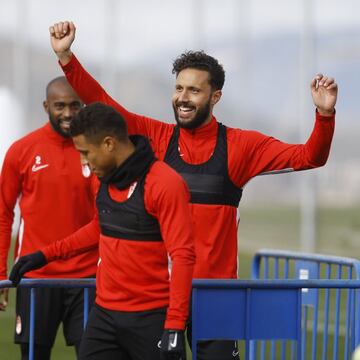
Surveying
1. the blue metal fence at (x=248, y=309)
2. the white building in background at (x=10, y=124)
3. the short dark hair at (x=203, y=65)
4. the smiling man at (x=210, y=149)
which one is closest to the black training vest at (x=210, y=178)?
the smiling man at (x=210, y=149)

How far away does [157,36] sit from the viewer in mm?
23219

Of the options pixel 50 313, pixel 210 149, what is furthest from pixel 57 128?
pixel 210 149

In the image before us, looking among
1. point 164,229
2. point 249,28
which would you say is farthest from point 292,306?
point 249,28

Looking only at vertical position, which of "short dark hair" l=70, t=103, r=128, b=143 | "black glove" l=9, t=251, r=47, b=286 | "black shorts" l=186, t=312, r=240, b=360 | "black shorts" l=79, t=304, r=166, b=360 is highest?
"short dark hair" l=70, t=103, r=128, b=143

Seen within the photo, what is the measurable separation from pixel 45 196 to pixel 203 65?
1.33 meters

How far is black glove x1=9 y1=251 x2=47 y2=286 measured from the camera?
5.88 m

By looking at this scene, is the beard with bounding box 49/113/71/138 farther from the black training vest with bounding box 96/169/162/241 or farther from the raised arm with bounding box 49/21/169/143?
the black training vest with bounding box 96/169/162/241

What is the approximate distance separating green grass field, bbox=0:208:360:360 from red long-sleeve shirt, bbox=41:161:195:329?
1197 cm

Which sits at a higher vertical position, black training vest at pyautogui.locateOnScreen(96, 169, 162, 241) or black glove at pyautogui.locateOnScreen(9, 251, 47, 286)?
black training vest at pyautogui.locateOnScreen(96, 169, 162, 241)

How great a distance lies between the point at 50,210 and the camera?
292 inches

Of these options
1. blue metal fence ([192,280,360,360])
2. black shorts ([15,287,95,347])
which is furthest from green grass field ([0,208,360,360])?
blue metal fence ([192,280,360,360])

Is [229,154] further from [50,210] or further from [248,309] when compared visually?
[50,210]

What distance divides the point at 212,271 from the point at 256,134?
0.76 meters

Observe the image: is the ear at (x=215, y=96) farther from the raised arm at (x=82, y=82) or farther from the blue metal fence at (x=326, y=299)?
the blue metal fence at (x=326, y=299)
